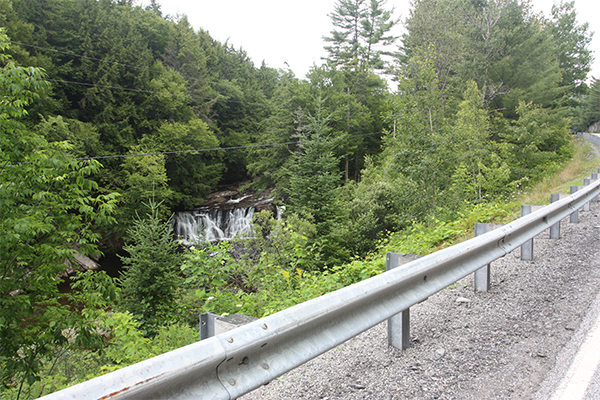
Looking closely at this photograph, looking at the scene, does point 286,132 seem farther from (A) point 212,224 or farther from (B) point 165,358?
(B) point 165,358

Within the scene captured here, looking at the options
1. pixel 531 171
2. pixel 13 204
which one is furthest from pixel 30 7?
pixel 531 171

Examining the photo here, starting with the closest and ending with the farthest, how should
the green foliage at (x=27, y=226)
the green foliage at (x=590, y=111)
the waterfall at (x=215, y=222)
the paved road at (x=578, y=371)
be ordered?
the paved road at (x=578, y=371) → the green foliage at (x=27, y=226) → the waterfall at (x=215, y=222) → the green foliage at (x=590, y=111)

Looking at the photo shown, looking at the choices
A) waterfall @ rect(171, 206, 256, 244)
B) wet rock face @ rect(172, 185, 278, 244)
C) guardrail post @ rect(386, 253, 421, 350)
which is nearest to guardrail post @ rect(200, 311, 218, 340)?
guardrail post @ rect(386, 253, 421, 350)

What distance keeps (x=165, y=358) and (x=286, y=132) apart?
34.3 meters

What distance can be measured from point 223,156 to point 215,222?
15.1 m

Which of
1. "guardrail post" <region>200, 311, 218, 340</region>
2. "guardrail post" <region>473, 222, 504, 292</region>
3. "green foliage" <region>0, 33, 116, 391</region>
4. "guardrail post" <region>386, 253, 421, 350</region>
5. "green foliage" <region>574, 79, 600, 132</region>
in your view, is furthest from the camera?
"green foliage" <region>574, 79, 600, 132</region>

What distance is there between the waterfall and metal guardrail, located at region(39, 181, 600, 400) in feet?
93.3

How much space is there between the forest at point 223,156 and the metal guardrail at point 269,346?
2505mm

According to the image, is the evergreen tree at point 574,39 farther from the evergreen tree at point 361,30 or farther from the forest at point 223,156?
the evergreen tree at point 361,30

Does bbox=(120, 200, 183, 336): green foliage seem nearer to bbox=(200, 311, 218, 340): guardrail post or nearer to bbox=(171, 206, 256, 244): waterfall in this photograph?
bbox=(200, 311, 218, 340): guardrail post

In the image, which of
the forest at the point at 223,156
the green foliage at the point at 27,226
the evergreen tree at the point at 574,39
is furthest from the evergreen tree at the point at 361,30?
the green foliage at the point at 27,226

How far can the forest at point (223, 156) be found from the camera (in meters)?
6.42

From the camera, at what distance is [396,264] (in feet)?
7.88

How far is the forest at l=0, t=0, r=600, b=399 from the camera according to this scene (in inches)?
253
